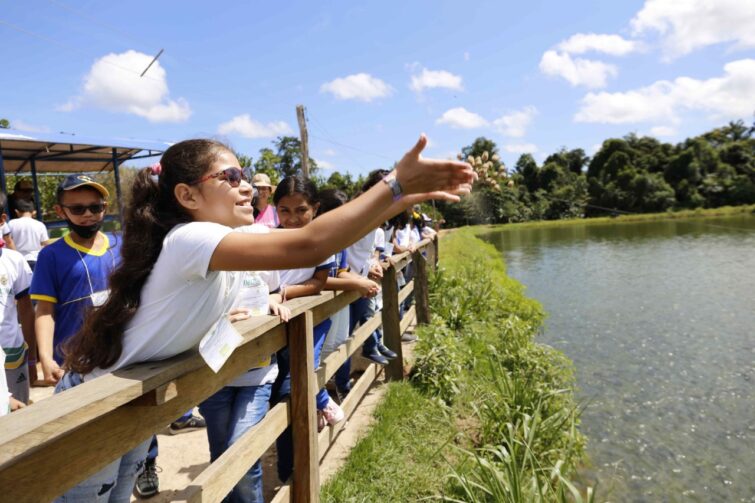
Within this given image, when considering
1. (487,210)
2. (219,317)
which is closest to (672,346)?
(219,317)

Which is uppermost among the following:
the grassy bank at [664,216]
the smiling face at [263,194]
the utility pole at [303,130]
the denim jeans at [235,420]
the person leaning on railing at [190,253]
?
the utility pole at [303,130]

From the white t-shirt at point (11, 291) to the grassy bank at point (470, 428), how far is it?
186 cm

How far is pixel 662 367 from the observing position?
27.3ft

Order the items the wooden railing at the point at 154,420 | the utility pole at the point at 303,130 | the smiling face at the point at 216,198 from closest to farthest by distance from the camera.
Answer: the wooden railing at the point at 154,420 → the smiling face at the point at 216,198 → the utility pole at the point at 303,130

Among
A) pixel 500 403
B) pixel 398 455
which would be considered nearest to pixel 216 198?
pixel 398 455

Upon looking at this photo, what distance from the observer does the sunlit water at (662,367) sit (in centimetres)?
537

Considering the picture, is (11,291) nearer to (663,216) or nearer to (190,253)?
(190,253)

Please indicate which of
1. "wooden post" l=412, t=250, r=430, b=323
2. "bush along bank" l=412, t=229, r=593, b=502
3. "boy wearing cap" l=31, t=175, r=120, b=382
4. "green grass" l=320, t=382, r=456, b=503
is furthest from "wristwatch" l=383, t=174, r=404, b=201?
"wooden post" l=412, t=250, r=430, b=323

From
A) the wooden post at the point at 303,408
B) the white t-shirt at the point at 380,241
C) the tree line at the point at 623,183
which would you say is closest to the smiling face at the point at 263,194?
the white t-shirt at the point at 380,241

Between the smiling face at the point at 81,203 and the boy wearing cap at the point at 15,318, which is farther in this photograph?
the boy wearing cap at the point at 15,318

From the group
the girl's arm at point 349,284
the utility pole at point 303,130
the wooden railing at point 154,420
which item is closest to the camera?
the wooden railing at point 154,420

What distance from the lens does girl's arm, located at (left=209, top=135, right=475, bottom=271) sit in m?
1.34

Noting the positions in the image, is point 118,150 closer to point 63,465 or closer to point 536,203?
point 63,465

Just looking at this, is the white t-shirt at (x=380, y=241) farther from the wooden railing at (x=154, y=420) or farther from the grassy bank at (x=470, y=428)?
the wooden railing at (x=154, y=420)
